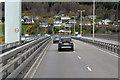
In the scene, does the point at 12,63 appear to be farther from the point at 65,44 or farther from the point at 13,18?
the point at 65,44

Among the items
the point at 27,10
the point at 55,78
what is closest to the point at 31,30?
the point at 27,10

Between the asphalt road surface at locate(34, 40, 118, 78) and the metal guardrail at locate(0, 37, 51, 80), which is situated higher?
the metal guardrail at locate(0, 37, 51, 80)

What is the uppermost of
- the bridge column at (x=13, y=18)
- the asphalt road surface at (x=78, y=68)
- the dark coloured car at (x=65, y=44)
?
the bridge column at (x=13, y=18)

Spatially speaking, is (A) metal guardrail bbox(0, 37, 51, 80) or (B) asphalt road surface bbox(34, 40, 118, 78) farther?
(B) asphalt road surface bbox(34, 40, 118, 78)

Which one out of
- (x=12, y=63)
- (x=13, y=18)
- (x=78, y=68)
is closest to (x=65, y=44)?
(x=13, y=18)

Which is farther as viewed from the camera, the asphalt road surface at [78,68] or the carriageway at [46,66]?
the asphalt road surface at [78,68]

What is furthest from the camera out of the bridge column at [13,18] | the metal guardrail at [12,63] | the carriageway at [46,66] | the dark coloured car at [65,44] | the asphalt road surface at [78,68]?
the dark coloured car at [65,44]

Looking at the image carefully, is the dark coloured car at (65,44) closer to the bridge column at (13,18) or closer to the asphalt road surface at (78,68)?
the bridge column at (13,18)

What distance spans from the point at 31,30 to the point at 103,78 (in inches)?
4680

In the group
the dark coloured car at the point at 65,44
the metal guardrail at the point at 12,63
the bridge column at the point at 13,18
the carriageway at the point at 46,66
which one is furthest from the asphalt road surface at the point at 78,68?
the dark coloured car at the point at 65,44

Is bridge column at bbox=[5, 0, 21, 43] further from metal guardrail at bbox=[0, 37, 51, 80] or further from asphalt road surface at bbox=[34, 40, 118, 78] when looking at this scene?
metal guardrail at bbox=[0, 37, 51, 80]

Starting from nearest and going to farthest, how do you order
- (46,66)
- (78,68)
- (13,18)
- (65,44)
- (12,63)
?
1. (12,63)
2. (78,68)
3. (46,66)
4. (13,18)
5. (65,44)

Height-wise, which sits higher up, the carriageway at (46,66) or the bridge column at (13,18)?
the bridge column at (13,18)

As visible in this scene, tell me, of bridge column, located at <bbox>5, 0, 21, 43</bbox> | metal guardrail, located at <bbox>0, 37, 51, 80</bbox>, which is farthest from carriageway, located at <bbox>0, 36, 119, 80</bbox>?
bridge column, located at <bbox>5, 0, 21, 43</bbox>
